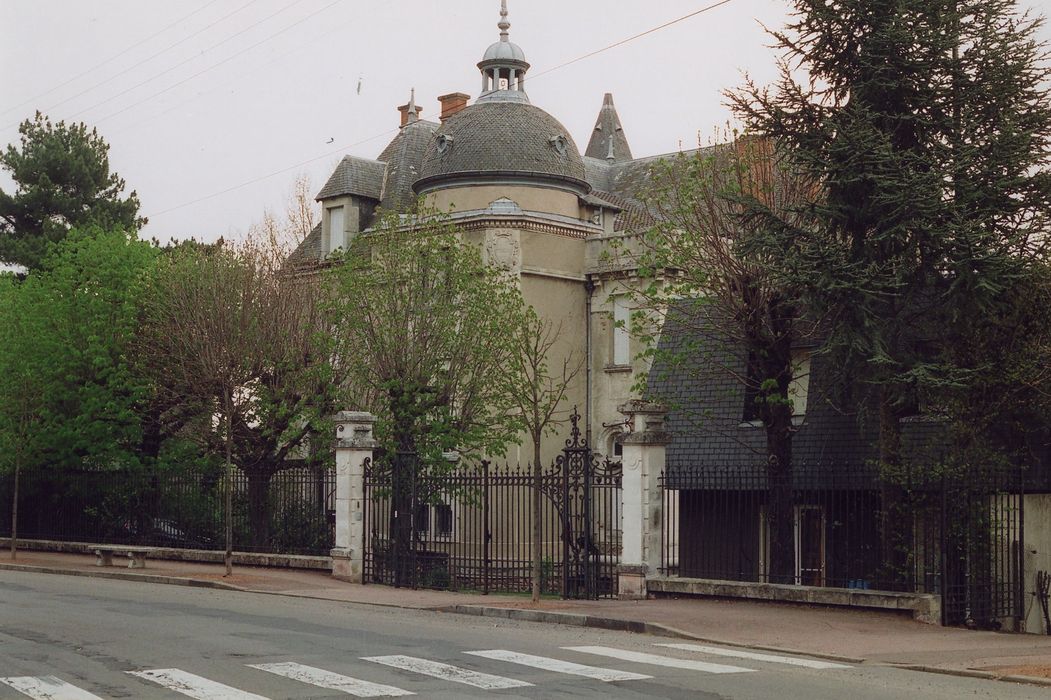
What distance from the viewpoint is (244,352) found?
109ft

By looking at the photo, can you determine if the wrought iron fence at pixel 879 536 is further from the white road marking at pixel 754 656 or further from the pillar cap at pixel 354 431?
the pillar cap at pixel 354 431

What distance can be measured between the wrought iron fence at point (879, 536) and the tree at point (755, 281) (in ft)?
2.15

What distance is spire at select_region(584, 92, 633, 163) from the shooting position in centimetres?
5672

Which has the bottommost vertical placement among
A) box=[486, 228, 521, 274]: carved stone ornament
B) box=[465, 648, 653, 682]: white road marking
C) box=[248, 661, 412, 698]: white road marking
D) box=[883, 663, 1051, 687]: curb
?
box=[883, 663, 1051, 687]: curb

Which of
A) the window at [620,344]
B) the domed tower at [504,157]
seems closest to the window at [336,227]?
the domed tower at [504,157]

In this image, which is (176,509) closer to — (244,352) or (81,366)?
(244,352)

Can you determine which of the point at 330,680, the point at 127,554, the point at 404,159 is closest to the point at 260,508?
the point at 127,554

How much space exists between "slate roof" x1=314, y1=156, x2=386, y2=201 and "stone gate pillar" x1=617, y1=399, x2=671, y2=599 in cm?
2605

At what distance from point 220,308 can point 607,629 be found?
17.7m

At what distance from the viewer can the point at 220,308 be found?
33.2 m

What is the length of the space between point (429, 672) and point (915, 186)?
433 inches

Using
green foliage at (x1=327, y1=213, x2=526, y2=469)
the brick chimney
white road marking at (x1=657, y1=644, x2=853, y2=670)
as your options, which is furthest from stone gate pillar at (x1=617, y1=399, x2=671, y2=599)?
the brick chimney

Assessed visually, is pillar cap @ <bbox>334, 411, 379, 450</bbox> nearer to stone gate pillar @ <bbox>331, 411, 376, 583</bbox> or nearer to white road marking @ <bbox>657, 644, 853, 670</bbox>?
stone gate pillar @ <bbox>331, 411, 376, 583</bbox>

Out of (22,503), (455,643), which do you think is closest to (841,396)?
(455,643)
